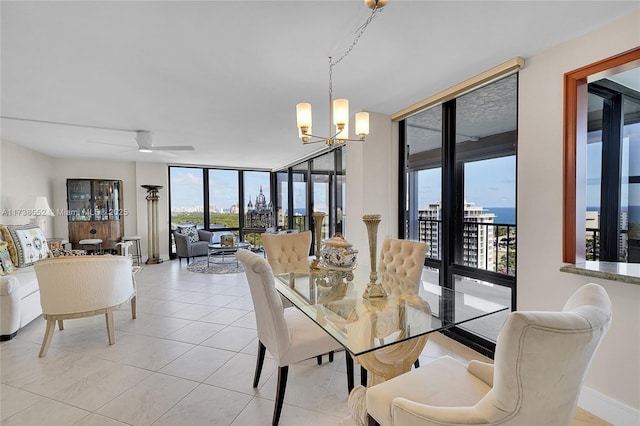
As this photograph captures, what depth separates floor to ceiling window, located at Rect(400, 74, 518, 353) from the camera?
2.71m

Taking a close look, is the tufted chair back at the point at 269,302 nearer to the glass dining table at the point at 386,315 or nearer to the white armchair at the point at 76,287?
the glass dining table at the point at 386,315

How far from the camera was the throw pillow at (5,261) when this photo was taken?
3368mm

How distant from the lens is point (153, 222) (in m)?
6.94

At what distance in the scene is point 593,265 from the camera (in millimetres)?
1924

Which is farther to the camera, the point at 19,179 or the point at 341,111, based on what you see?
the point at 19,179

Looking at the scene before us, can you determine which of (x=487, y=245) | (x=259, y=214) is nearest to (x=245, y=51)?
(x=487, y=245)

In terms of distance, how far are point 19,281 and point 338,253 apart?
11.5ft

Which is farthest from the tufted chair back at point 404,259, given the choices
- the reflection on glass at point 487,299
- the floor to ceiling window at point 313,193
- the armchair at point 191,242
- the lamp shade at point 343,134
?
the armchair at point 191,242

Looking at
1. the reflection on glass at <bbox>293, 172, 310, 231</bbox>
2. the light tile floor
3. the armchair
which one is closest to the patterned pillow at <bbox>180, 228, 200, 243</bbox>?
the armchair

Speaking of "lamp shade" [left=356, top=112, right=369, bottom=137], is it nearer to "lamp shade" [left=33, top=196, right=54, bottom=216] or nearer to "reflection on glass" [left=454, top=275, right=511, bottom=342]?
"reflection on glass" [left=454, top=275, right=511, bottom=342]

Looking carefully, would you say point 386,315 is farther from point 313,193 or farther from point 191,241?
point 191,241

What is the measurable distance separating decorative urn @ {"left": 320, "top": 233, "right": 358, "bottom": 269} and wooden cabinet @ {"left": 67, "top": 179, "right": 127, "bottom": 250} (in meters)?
6.29

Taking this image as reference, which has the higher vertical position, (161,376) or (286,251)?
(286,251)

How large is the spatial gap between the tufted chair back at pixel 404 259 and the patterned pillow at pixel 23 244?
4566 mm
